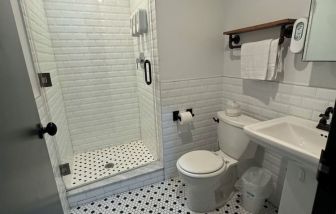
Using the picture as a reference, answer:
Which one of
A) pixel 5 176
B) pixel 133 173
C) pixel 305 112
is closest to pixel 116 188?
pixel 133 173

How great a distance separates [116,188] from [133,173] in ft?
0.68

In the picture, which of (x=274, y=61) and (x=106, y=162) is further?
(x=106, y=162)

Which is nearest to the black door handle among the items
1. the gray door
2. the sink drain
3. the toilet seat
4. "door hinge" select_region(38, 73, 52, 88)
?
the gray door

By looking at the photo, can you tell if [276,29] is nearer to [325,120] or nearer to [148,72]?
[325,120]

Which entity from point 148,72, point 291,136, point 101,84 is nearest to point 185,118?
point 148,72

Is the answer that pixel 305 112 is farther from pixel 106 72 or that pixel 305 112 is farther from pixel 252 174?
pixel 106 72

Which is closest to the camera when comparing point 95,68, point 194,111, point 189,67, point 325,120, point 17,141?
point 17,141

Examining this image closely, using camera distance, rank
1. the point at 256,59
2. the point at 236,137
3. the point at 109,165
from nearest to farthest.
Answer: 1. the point at 256,59
2. the point at 236,137
3. the point at 109,165

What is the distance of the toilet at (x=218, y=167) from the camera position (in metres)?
1.43

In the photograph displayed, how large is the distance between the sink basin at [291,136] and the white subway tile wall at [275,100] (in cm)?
9

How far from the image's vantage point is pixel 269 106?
1521 millimetres

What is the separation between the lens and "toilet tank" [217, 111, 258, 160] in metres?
1.53

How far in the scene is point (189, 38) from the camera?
1.72 m

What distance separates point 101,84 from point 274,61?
6.25ft
